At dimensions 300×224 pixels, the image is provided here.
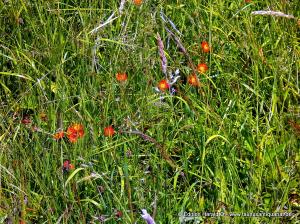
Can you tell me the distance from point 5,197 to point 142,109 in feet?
1.76

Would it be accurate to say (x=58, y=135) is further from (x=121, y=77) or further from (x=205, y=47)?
(x=205, y=47)

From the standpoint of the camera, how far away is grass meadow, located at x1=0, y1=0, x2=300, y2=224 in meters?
1.95

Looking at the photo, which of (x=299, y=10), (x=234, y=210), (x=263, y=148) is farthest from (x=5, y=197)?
Result: (x=299, y=10)

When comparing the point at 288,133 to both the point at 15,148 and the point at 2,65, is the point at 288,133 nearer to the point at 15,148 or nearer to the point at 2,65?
the point at 15,148

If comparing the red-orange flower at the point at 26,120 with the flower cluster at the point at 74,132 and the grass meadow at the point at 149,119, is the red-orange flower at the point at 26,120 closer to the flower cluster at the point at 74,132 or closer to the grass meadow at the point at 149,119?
the grass meadow at the point at 149,119

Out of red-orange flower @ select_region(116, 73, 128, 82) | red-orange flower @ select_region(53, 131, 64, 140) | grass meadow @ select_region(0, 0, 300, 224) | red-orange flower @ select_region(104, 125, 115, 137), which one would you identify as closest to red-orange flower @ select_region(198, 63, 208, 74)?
grass meadow @ select_region(0, 0, 300, 224)

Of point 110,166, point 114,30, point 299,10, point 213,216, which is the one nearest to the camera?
point 213,216

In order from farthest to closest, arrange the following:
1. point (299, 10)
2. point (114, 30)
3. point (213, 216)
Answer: point (299, 10)
point (114, 30)
point (213, 216)

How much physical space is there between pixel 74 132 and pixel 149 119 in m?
0.31

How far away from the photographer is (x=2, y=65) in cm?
267

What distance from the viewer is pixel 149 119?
2213 mm

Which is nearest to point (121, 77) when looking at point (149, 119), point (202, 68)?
point (149, 119)

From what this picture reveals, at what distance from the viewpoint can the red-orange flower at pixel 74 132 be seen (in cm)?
200

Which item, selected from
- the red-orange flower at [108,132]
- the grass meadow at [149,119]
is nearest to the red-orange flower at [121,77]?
the grass meadow at [149,119]
